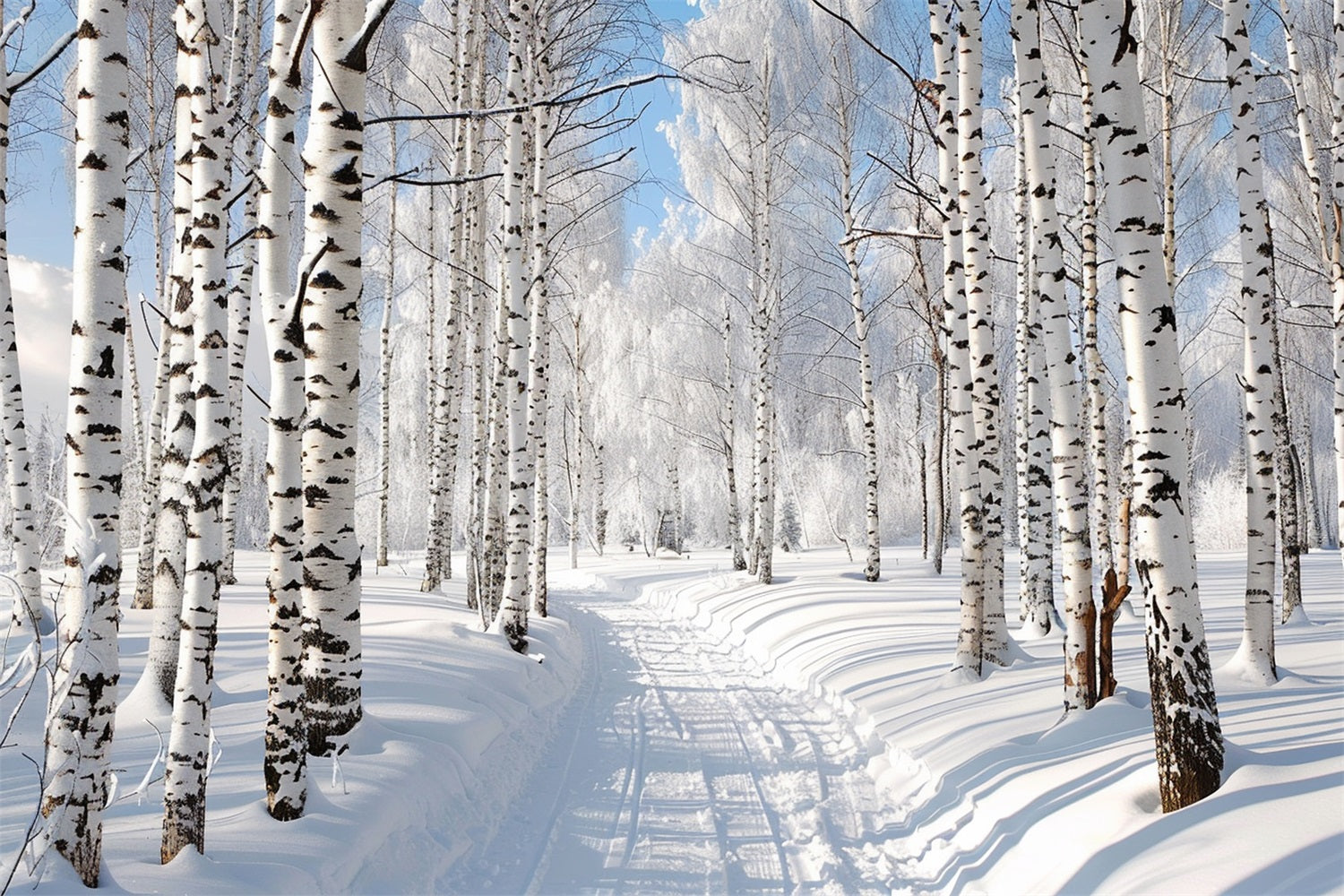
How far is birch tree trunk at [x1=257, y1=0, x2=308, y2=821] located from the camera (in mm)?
3707

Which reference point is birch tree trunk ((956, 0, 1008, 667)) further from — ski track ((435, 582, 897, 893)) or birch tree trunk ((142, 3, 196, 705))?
birch tree trunk ((142, 3, 196, 705))

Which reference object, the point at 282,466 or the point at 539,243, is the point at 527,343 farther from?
the point at 282,466

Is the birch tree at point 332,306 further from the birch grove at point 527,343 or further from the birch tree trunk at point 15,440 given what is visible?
the birch tree trunk at point 15,440

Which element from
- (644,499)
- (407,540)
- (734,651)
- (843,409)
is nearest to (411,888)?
(734,651)

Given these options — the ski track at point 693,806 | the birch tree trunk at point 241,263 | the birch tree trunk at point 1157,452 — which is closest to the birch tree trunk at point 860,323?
the ski track at point 693,806

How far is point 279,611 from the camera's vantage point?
3.80 meters

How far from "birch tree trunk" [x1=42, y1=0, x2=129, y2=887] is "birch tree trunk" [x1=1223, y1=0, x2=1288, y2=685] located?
276 inches

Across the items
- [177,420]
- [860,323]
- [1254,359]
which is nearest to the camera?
[177,420]

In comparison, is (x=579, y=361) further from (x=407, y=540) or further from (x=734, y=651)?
(x=407, y=540)

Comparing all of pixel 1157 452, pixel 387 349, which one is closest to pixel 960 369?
pixel 1157 452

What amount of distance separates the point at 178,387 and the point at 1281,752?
5.90 m

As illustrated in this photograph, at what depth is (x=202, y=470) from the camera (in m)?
3.50

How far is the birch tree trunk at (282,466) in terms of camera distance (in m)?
3.71

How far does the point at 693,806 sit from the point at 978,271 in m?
5.15
